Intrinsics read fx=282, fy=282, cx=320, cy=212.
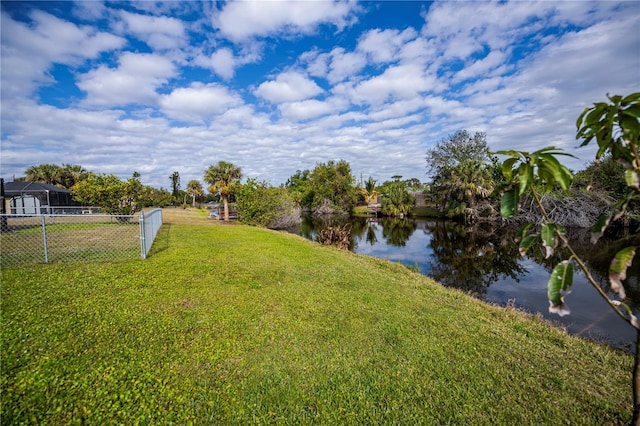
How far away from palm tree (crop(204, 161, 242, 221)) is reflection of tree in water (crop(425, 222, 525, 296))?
2108 centimetres

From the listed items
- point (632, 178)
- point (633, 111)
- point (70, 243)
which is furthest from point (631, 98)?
point (70, 243)

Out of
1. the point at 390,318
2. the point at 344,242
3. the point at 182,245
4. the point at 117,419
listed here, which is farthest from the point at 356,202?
the point at 117,419

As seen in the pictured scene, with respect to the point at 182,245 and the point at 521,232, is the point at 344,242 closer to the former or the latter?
the point at 182,245

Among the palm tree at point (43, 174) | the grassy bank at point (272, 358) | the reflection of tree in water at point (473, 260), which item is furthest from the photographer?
the palm tree at point (43, 174)

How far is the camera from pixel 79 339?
4.20 metres

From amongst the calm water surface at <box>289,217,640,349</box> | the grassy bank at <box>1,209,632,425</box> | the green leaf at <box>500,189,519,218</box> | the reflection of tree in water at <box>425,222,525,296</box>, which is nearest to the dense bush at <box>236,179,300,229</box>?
the calm water surface at <box>289,217,640,349</box>

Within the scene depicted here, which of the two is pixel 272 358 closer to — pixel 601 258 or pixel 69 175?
pixel 601 258

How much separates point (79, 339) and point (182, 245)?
7788mm

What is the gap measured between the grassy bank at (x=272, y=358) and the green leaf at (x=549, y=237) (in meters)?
2.68

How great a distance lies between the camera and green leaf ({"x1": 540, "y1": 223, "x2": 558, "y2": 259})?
1635 mm

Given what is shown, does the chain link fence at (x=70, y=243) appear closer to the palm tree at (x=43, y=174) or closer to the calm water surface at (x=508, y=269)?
the calm water surface at (x=508, y=269)

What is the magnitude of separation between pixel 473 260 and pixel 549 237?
16130 millimetres

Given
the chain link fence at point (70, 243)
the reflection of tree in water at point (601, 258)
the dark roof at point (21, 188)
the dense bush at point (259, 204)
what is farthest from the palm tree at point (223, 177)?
the reflection of tree in water at point (601, 258)

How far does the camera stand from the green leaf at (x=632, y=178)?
142 cm
